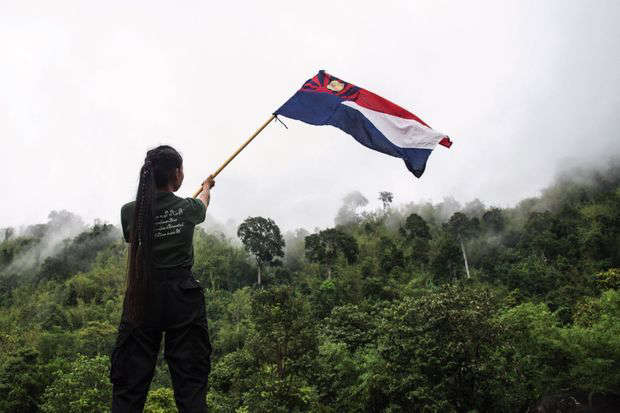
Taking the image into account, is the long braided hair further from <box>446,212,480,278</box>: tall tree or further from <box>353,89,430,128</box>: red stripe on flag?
<box>446,212,480,278</box>: tall tree

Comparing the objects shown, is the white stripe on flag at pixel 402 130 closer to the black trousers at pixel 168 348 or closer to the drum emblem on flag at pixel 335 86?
the drum emblem on flag at pixel 335 86

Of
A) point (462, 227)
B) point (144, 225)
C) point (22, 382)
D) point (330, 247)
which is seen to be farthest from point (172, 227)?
point (462, 227)

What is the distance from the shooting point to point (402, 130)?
4.81 meters

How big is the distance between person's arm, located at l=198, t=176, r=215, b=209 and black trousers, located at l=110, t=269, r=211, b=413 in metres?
0.55

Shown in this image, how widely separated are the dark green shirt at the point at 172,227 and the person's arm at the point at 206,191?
22 cm

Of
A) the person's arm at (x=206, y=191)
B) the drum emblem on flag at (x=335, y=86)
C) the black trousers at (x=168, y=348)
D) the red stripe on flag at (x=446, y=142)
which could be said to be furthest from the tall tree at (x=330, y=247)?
the black trousers at (x=168, y=348)

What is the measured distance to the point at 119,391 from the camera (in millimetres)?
1941

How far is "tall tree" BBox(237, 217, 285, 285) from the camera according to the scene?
133ft

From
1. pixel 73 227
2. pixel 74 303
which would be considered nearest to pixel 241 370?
pixel 74 303

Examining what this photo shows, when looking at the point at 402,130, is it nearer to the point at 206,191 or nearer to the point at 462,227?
the point at 206,191

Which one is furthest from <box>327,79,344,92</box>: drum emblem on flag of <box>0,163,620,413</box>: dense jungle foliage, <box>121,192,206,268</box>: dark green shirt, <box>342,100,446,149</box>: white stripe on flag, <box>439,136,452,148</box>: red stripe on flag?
<box>0,163,620,413</box>: dense jungle foliage

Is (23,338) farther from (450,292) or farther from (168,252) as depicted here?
(168,252)

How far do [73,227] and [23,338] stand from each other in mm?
53089

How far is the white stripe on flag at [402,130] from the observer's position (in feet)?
15.4
